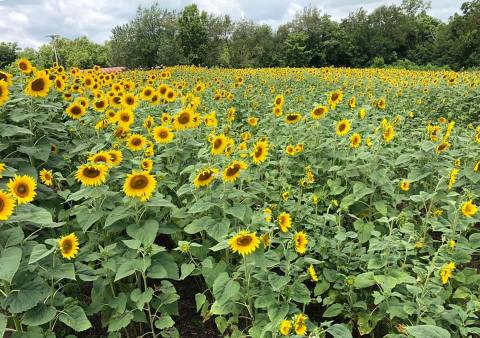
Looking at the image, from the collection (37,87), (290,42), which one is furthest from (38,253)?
(290,42)

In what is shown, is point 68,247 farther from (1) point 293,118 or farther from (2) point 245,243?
(1) point 293,118

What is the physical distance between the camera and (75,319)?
235cm

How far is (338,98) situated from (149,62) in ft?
100

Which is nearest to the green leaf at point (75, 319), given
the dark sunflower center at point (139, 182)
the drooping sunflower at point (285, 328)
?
the dark sunflower center at point (139, 182)

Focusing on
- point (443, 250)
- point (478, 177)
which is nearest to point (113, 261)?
point (443, 250)

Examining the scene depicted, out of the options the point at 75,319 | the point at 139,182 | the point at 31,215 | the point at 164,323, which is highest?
the point at 139,182

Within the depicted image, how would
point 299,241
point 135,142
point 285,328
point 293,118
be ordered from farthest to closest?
point 293,118, point 135,142, point 299,241, point 285,328

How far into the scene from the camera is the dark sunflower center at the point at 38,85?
11.9 feet

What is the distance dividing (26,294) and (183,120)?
1.99m

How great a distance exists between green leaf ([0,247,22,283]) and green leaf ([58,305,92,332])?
0.53 m

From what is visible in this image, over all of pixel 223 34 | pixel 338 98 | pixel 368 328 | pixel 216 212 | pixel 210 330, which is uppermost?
pixel 223 34

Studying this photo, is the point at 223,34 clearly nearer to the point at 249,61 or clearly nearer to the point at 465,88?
Result: the point at 249,61

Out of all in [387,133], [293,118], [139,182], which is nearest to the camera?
[139,182]

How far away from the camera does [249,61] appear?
133 ft
